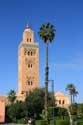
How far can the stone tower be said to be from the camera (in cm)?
12019

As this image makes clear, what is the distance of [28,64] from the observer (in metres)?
122

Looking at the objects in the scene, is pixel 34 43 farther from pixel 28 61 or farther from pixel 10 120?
pixel 10 120

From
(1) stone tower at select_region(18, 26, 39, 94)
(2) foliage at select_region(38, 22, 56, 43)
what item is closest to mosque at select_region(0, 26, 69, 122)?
(1) stone tower at select_region(18, 26, 39, 94)

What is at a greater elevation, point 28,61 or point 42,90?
point 28,61

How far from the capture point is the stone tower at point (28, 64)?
12019 cm

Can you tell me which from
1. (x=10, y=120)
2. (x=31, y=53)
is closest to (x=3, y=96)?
(x=31, y=53)

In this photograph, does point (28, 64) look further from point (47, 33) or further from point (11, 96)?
point (47, 33)

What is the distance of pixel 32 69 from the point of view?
122 meters

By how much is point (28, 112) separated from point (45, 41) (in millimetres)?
30066

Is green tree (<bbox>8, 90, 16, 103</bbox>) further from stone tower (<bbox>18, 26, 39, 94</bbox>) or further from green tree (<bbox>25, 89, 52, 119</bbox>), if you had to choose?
green tree (<bbox>25, 89, 52, 119</bbox>)

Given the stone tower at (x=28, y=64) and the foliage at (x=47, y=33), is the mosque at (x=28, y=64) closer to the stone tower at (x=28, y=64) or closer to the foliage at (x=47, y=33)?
the stone tower at (x=28, y=64)

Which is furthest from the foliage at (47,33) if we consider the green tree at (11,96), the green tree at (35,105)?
the green tree at (11,96)

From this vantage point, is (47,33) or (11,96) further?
(11,96)

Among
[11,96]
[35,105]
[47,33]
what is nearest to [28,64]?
[11,96]
